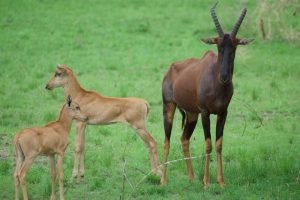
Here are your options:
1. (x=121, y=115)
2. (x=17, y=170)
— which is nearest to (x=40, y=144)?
(x=17, y=170)

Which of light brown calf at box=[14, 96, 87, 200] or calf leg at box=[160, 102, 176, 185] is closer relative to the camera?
light brown calf at box=[14, 96, 87, 200]

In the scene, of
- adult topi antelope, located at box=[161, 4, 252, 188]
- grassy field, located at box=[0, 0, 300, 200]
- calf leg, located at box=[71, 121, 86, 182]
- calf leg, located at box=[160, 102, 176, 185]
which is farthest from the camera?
calf leg, located at box=[160, 102, 176, 185]

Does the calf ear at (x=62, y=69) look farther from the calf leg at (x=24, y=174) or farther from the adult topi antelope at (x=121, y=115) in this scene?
the calf leg at (x=24, y=174)

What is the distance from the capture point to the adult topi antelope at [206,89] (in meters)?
12.0

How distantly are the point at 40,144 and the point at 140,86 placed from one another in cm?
997

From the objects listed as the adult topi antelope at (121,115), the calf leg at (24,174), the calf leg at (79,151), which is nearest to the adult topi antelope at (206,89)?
the adult topi antelope at (121,115)

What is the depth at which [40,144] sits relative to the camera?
37.1ft

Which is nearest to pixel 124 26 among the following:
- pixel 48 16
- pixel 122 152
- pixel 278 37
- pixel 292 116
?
pixel 48 16

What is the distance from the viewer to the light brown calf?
11.1 meters

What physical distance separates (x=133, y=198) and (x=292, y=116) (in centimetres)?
717

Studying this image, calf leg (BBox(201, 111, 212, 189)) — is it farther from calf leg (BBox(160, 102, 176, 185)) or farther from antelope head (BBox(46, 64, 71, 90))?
antelope head (BBox(46, 64, 71, 90))

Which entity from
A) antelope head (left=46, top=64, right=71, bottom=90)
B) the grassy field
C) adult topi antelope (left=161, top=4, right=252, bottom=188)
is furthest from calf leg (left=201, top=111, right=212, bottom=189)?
antelope head (left=46, top=64, right=71, bottom=90)

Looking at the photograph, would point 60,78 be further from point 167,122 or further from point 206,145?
point 206,145

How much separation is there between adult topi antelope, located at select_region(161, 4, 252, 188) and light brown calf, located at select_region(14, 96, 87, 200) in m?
1.80
